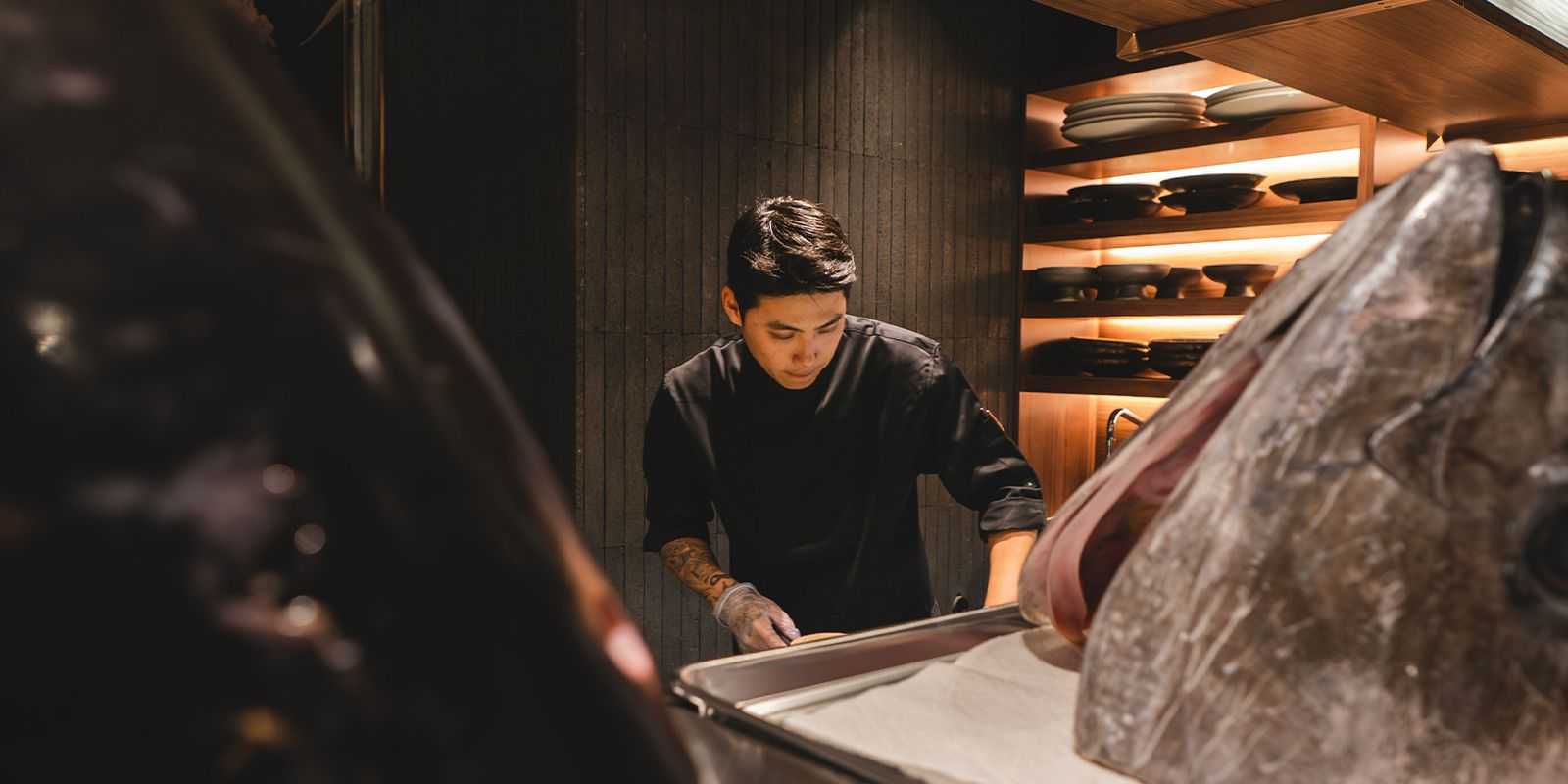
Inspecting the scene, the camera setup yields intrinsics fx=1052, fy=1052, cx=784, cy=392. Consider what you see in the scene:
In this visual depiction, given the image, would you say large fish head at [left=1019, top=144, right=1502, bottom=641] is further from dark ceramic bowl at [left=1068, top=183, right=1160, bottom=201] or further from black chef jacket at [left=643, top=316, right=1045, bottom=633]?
dark ceramic bowl at [left=1068, top=183, right=1160, bottom=201]

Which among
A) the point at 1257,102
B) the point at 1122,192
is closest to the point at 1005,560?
the point at 1257,102

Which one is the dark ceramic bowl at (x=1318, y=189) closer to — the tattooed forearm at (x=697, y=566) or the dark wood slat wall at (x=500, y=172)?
the dark wood slat wall at (x=500, y=172)

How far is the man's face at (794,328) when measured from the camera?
79.6 inches

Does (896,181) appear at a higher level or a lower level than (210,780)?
higher

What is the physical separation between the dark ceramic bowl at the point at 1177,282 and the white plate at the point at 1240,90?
0.68 m

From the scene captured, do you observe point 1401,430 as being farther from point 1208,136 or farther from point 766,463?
point 1208,136

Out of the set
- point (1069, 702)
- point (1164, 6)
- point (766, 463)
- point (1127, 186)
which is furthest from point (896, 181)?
point (1069, 702)

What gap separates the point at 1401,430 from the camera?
45 cm

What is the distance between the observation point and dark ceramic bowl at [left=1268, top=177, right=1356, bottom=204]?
3.73m

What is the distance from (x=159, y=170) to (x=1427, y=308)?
489 millimetres

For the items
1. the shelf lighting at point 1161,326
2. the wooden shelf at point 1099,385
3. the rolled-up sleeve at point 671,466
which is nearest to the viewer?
the rolled-up sleeve at point 671,466

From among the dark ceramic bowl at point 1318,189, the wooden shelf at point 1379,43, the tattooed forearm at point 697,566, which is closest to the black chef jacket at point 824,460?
the tattooed forearm at point 697,566

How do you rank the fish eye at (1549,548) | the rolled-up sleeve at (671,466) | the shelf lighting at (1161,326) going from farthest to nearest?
1. the shelf lighting at (1161,326)
2. the rolled-up sleeve at (671,466)
3. the fish eye at (1549,548)

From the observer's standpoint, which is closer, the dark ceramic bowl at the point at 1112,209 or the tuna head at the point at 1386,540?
the tuna head at the point at 1386,540
